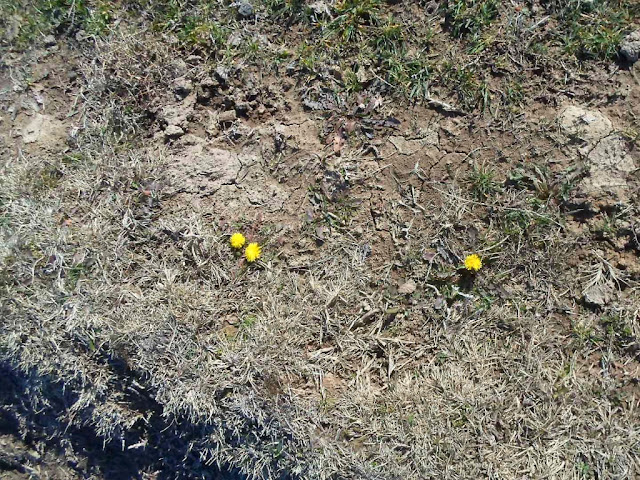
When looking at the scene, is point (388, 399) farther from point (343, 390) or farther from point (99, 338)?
point (99, 338)

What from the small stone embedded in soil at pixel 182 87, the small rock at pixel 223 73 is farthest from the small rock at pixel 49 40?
the small rock at pixel 223 73

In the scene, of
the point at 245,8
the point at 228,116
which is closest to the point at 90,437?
the point at 228,116

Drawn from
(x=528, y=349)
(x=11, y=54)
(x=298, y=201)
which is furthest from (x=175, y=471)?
(x=11, y=54)

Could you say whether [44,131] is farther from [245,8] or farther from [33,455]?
[33,455]

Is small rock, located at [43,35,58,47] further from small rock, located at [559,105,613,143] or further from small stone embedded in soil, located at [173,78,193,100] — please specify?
small rock, located at [559,105,613,143]

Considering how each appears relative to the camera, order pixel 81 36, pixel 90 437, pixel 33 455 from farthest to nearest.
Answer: pixel 33 455, pixel 90 437, pixel 81 36

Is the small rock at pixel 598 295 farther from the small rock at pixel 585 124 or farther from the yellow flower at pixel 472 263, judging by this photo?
the small rock at pixel 585 124

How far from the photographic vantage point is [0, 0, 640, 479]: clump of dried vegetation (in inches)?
120

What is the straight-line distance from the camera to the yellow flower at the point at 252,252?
3.18 m

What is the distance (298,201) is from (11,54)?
81.6 inches

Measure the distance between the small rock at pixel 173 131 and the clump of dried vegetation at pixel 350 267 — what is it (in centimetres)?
8

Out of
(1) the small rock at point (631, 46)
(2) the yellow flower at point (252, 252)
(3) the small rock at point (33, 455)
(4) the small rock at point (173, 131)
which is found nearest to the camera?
(1) the small rock at point (631, 46)

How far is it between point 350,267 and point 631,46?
1.99m

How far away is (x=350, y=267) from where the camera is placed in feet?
10.5
